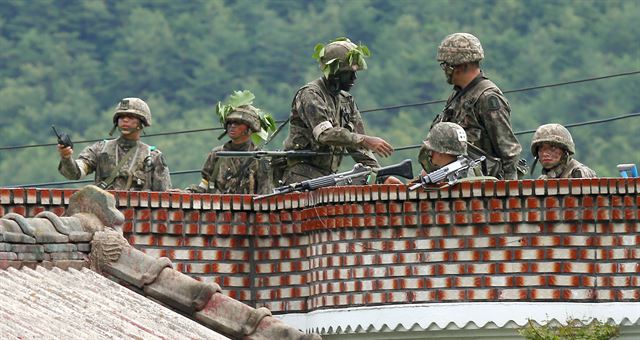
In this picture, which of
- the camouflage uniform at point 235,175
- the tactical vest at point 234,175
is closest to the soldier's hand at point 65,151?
the camouflage uniform at point 235,175

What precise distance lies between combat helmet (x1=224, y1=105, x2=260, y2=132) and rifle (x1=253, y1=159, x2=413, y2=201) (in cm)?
171

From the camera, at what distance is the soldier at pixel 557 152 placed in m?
27.6

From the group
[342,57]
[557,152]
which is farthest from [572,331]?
[342,57]

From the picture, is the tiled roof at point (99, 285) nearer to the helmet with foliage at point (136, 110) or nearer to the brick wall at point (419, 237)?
the brick wall at point (419, 237)

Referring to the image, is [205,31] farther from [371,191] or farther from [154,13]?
[371,191]

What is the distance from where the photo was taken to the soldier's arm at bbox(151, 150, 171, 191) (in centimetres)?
2920

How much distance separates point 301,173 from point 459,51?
195cm

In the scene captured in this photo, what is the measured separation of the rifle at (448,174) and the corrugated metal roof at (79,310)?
4278 millimetres

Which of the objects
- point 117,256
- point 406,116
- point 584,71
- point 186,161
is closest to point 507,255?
point 117,256

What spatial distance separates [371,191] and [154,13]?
73850 mm

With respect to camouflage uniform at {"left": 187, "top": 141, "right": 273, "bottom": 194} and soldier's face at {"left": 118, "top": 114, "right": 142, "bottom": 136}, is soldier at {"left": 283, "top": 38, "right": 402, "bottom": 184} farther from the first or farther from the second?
soldier's face at {"left": 118, "top": 114, "right": 142, "bottom": 136}

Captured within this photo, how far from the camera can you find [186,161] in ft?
242

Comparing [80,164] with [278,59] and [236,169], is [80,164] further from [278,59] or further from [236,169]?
[278,59]

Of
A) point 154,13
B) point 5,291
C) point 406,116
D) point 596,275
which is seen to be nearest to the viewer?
point 5,291
